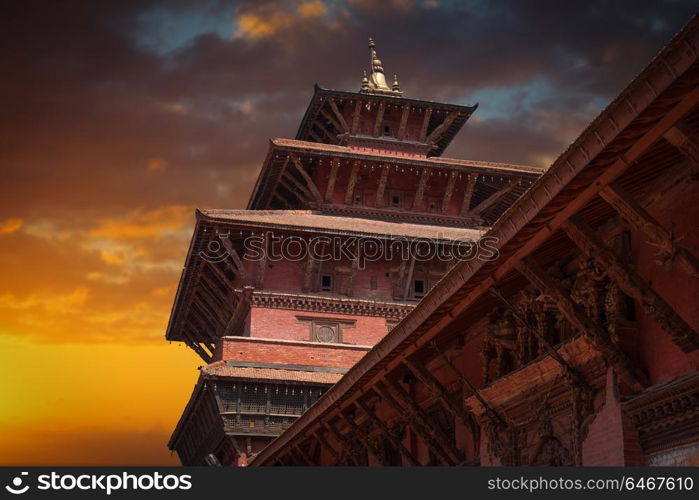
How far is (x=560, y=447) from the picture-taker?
13883mm

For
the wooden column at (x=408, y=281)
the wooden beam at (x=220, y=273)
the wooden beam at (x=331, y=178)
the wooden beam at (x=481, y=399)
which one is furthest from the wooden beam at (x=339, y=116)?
the wooden beam at (x=481, y=399)

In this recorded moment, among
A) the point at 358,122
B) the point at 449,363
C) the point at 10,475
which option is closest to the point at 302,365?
the point at 358,122

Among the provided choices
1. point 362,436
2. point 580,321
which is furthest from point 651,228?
point 362,436

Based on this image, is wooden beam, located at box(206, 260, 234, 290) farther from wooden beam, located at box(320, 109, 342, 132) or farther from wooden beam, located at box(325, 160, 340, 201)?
wooden beam, located at box(320, 109, 342, 132)

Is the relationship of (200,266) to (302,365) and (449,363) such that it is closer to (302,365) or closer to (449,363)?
(302,365)

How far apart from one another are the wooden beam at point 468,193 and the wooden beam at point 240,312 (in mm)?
8503

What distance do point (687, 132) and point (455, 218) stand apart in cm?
2961

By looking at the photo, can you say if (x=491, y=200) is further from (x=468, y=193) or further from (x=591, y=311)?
(x=591, y=311)

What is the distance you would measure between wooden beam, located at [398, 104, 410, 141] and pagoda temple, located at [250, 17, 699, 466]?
2397 centimetres

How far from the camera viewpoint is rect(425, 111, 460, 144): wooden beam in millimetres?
41812

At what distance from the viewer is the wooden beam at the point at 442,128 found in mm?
41812

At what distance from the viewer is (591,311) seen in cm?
1269

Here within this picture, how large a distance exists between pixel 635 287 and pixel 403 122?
30.6 metres

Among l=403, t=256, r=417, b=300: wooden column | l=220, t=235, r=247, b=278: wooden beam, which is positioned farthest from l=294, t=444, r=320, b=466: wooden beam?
l=403, t=256, r=417, b=300: wooden column
